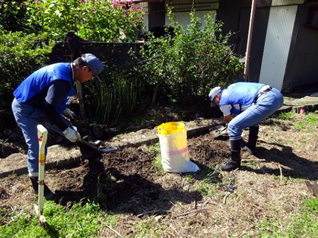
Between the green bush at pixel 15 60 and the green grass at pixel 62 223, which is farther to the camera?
the green bush at pixel 15 60

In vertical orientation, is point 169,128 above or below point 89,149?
above

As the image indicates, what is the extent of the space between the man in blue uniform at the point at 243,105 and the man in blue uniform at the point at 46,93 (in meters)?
1.81

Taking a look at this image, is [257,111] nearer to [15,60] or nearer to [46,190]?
[46,190]

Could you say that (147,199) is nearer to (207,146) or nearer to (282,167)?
(207,146)

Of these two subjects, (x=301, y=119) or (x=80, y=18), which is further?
(x=301, y=119)

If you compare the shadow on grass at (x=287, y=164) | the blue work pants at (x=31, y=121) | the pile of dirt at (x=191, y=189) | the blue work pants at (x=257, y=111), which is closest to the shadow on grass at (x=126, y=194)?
the pile of dirt at (x=191, y=189)

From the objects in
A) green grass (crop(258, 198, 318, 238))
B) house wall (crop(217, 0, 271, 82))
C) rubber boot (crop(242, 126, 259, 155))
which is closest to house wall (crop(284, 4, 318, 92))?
house wall (crop(217, 0, 271, 82))

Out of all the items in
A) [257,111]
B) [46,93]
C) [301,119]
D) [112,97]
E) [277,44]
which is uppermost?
[277,44]

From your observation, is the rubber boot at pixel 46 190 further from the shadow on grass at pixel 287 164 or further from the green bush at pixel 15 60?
the shadow on grass at pixel 287 164

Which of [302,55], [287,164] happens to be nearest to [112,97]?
[287,164]

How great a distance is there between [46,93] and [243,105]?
2542 millimetres

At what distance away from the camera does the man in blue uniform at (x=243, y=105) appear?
314 centimetres

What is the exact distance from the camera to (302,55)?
7.00m

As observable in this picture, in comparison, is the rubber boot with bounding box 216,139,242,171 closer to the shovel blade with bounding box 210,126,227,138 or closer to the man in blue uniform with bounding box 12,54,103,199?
the shovel blade with bounding box 210,126,227,138
